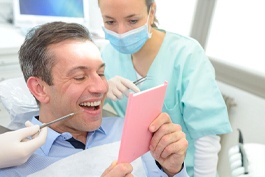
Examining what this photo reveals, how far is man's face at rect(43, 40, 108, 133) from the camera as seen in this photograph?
1097 mm

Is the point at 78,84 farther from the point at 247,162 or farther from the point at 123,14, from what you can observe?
the point at 247,162

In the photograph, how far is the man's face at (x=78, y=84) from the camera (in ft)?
3.60

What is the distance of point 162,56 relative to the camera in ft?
A: 4.67

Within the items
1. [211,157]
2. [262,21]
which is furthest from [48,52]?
[262,21]

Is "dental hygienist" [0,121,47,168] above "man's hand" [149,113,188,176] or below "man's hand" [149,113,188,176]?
below

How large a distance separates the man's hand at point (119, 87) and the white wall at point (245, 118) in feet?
3.53

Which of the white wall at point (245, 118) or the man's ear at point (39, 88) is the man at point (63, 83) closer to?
the man's ear at point (39, 88)

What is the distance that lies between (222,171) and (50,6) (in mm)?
1897

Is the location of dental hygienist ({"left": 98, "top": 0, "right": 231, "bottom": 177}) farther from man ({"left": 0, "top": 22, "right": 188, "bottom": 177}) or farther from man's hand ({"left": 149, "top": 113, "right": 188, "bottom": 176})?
man's hand ({"left": 149, "top": 113, "right": 188, "bottom": 176})

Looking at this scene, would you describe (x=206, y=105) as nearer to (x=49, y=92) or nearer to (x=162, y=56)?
(x=162, y=56)

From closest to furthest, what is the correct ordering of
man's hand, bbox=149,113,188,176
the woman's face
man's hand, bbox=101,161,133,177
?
man's hand, bbox=101,161,133,177, man's hand, bbox=149,113,188,176, the woman's face

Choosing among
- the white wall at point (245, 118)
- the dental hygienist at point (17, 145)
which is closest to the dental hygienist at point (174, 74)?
the dental hygienist at point (17, 145)

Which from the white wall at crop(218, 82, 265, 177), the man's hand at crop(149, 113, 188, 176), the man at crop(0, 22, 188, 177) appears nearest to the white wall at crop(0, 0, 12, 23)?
the man at crop(0, 22, 188, 177)

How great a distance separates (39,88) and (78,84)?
6.8 inches
